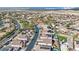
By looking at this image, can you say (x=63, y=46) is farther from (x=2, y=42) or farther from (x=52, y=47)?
(x=2, y=42)

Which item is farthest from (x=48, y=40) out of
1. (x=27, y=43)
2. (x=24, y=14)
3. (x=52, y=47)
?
(x=24, y=14)

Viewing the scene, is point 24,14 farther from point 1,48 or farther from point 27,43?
point 1,48
